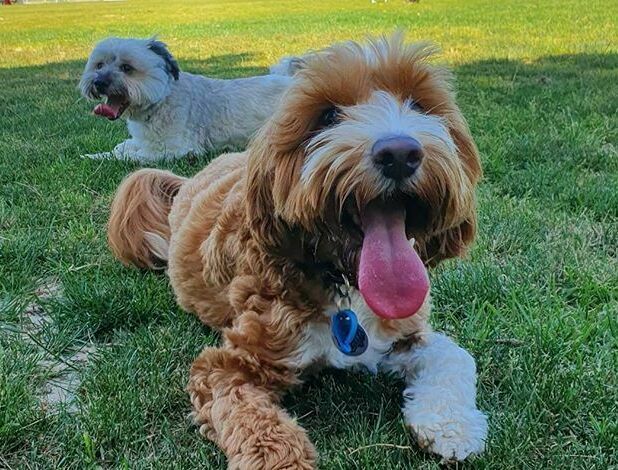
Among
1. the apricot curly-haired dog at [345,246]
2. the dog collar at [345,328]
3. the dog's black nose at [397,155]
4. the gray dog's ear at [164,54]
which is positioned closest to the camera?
the dog's black nose at [397,155]

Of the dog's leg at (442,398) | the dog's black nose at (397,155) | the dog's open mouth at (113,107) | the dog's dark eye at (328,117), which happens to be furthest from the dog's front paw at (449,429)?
the dog's open mouth at (113,107)

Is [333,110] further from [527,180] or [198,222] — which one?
[527,180]

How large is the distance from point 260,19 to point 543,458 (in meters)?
25.3

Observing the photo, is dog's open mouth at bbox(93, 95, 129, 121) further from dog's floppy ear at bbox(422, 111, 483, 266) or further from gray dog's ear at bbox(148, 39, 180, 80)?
dog's floppy ear at bbox(422, 111, 483, 266)

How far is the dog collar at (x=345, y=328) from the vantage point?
9.57 ft

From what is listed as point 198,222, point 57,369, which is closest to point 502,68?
point 198,222

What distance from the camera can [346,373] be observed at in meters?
3.09

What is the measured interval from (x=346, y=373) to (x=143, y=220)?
1926 mm

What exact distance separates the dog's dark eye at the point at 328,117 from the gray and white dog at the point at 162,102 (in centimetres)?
471

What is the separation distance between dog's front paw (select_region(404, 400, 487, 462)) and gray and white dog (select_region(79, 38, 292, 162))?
5.09 meters

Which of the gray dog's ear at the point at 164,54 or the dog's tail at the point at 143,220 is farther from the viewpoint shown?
the gray dog's ear at the point at 164,54

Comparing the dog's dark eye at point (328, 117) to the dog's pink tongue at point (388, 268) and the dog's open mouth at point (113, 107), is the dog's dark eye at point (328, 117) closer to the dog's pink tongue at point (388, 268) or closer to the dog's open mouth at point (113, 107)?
the dog's pink tongue at point (388, 268)

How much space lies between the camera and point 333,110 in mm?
2703

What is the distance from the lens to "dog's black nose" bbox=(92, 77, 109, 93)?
7543 mm
